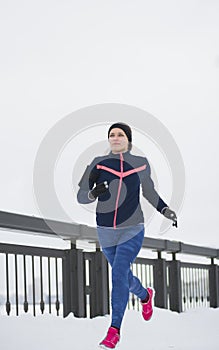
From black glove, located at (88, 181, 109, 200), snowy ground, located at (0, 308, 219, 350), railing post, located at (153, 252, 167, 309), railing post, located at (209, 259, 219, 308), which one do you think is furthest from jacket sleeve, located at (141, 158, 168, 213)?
railing post, located at (209, 259, 219, 308)

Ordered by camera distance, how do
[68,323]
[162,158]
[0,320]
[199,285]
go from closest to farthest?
1. [162,158]
2. [0,320]
3. [68,323]
4. [199,285]

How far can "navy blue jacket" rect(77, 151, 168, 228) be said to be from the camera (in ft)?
15.8

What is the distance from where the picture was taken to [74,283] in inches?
357

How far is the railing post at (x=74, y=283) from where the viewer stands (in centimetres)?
902

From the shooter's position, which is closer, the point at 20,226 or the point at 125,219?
the point at 125,219

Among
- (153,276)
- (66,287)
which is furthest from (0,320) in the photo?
(153,276)

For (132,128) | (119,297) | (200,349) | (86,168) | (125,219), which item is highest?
(132,128)

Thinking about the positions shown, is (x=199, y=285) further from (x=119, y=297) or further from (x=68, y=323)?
(x=119, y=297)

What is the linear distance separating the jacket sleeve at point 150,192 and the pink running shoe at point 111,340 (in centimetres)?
97

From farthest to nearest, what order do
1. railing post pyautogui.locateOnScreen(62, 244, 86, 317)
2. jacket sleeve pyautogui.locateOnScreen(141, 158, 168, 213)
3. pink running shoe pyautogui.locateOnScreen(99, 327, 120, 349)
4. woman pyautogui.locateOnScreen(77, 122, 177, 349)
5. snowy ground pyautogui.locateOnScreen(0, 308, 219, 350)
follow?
railing post pyautogui.locateOnScreen(62, 244, 86, 317)
snowy ground pyautogui.locateOnScreen(0, 308, 219, 350)
jacket sleeve pyautogui.locateOnScreen(141, 158, 168, 213)
woman pyautogui.locateOnScreen(77, 122, 177, 349)
pink running shoe pyautogui.locateOnScreen(99, 327, 120, 349)

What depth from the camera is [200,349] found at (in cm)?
645

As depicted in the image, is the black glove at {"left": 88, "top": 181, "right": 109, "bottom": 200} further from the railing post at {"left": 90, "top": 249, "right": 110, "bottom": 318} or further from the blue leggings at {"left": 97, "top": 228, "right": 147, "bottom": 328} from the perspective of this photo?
the railing post at {"left": 90, "top": 249, "right": 110, "bottom": 318}

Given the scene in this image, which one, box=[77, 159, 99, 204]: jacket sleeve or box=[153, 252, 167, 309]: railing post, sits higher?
box=[77, 159, 99, 204]: jacket sleeve

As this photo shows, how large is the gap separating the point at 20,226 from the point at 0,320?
3.47 ft
